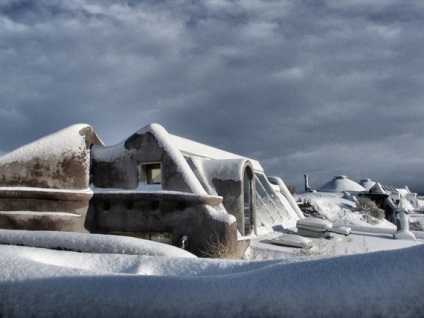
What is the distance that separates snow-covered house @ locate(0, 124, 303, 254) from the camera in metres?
10.3

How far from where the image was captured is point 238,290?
212 cm

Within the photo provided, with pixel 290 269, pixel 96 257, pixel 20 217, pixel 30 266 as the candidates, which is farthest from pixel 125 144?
pixel 290 269

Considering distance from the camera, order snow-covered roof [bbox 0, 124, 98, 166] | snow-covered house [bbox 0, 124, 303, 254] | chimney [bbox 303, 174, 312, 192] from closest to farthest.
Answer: snow-covered house [bbox 0, 124, 303, 254], snow-covered roof [bbox 0, 124, 98, 166], chimney [bbox 303, 174, 312, 192]

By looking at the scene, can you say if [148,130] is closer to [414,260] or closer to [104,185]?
[104,185]

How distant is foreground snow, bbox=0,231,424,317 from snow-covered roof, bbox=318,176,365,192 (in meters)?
42.3

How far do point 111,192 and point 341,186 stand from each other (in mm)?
36728

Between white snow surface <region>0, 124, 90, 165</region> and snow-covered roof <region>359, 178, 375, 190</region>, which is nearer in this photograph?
white snow surface <region>0, 124, 90, 165</region>

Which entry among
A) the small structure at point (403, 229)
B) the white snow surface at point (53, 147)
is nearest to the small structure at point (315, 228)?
the small structure at point (403, 229)

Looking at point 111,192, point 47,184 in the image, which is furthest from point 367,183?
point 47,184

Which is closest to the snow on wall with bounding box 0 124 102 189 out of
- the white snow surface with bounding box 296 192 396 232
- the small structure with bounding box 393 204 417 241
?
the small structure with bounding box 393 204 417 241

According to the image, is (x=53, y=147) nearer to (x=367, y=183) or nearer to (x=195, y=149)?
(x=195, y=149)

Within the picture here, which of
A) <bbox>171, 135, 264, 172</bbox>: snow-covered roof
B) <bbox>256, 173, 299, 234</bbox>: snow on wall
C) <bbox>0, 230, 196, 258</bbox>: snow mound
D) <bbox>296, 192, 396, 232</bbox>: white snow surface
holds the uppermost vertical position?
<bbox>171, 135, 264, 172</bbox>: snow-covered roof

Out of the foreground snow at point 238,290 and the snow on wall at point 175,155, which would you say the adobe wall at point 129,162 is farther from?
the foreground snow at point 238,290

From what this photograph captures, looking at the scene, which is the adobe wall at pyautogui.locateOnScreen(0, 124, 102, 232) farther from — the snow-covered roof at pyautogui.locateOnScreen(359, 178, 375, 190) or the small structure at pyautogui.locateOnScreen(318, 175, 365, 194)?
the snow-covered roof at pyautogui.locateOnScreen(359, 178, 375, 190)
